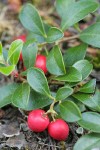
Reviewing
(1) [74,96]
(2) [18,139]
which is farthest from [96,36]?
(2) [18,139]

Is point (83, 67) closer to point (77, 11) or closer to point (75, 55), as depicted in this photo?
point (75, 55)

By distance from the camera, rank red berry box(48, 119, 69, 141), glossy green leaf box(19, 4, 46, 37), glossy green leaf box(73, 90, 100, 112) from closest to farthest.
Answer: red berry box(48, 119, 69, 141)
glossy green leaf box(73, 90, 100, 112)
glossy green leaf box(19, 4, 46, 37)

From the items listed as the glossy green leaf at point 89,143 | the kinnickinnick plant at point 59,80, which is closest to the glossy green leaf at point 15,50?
the kinnickinnick plant at point 59,80

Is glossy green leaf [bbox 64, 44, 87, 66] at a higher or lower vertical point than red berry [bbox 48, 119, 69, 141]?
higher

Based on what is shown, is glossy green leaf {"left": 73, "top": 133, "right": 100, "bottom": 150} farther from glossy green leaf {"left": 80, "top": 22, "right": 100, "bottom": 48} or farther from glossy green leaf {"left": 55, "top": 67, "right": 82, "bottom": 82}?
glossy green leaf {"left": 80, "top": 22, "right": 100, "bottom": 48}

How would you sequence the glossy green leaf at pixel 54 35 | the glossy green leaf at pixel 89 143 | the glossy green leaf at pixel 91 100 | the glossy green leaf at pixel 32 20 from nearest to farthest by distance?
1. the glossy green leaf at pixel 89 143
2. the glossy green leaf at pixel 91 100
3. the glossy green leaf at pixel 54 35
4. the glossy green leaf at pixel 32 20

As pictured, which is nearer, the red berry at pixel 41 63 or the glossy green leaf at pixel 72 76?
the glossy green leaf at pixel 72 76

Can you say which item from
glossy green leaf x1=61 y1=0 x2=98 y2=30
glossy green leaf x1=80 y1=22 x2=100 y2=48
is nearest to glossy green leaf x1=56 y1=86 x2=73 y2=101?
glossy green leaf x1=80 y1=22 x2=100 y2=48

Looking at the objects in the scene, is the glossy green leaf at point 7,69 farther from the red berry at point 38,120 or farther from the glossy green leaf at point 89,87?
the glossy green leaf at point 89,87
